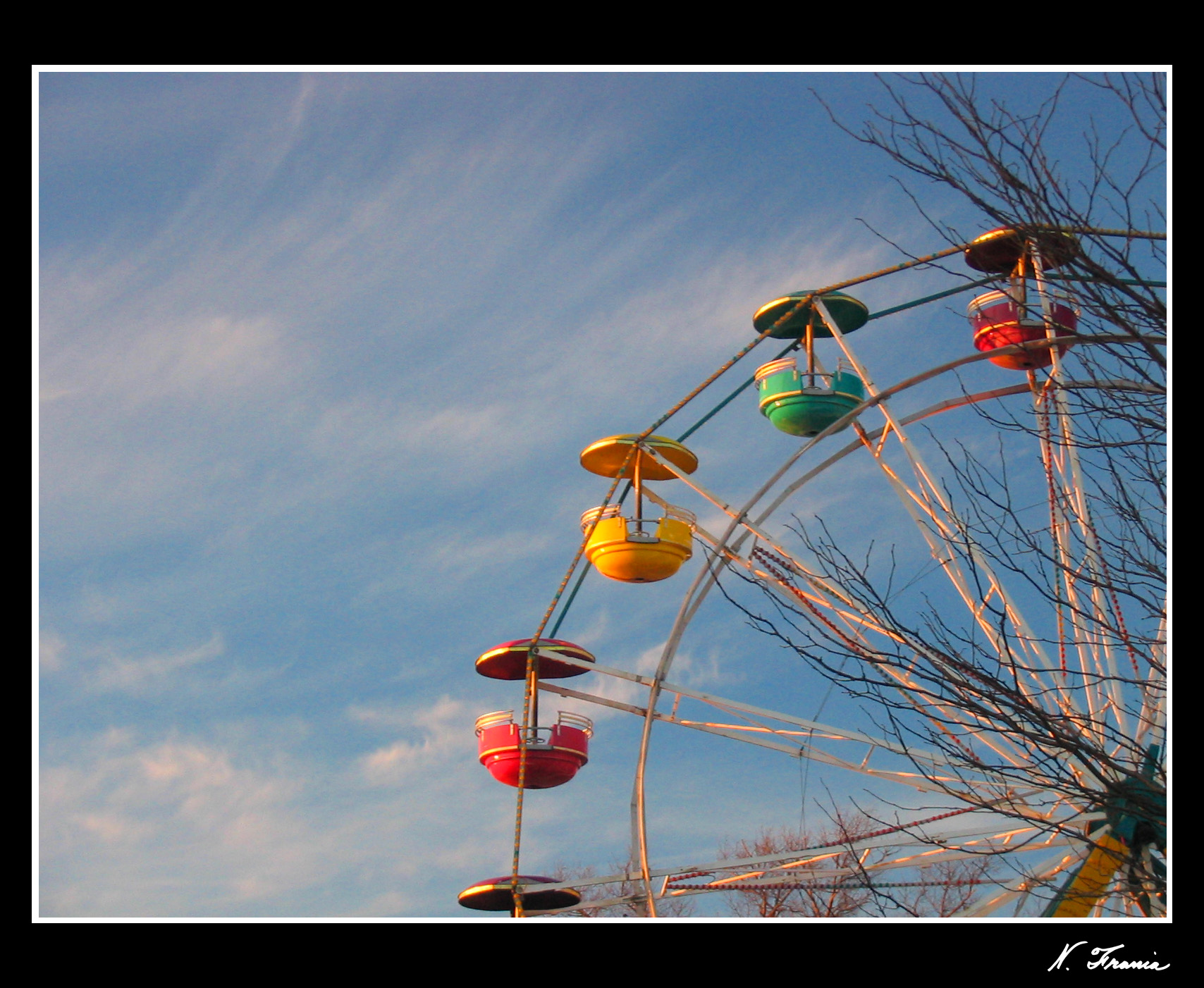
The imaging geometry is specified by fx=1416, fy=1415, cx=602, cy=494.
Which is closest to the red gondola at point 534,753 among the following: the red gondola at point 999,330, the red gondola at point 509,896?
the red gondola at point 509,896

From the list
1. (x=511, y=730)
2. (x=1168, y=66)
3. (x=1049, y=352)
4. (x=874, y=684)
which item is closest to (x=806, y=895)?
(x=511, y=730)

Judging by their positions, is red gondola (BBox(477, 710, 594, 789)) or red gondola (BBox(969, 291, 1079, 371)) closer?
red gondola (BBox(969, 291, 1079, 371))

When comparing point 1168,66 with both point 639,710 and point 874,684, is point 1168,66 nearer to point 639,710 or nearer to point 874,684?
point 874,684

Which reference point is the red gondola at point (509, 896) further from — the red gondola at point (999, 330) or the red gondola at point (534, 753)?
the red gondola at point (999, 330)

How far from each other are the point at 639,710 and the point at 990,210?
474 inches
